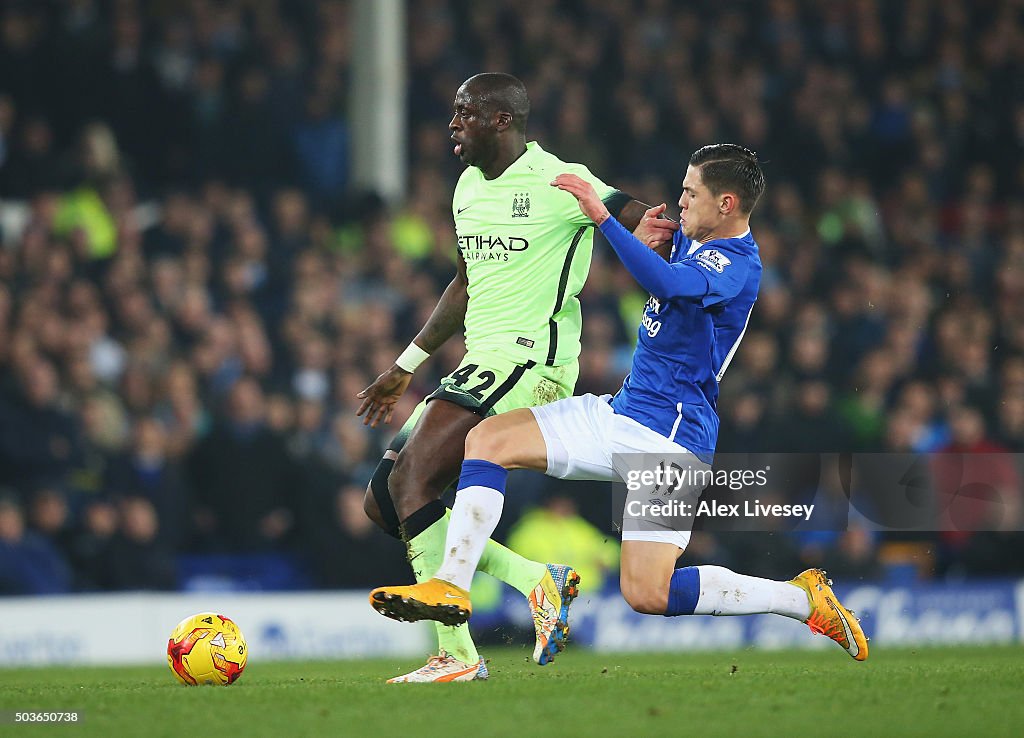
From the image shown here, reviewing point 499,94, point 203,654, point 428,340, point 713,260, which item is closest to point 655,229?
point 713,260

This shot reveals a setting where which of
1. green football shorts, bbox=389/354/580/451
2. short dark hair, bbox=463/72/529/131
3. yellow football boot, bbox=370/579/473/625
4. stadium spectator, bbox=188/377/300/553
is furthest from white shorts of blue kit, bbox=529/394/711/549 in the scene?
stadium spectator, bbox=188/377/300/553

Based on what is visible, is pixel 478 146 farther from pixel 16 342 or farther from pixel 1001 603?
pixel 1001 603

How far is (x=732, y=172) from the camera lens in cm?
653

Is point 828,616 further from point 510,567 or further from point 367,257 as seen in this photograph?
point 367,257

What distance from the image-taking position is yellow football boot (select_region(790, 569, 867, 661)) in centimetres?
660

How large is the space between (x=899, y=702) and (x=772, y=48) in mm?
12750

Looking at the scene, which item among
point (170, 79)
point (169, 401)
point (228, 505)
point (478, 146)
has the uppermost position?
point (170, 79)

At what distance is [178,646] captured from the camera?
6570mm

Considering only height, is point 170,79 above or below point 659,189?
above

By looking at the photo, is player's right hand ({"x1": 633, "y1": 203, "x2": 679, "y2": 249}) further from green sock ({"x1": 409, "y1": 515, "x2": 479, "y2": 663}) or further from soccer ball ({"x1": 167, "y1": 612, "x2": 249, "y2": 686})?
soccer ball ({"x1": 167, "y1": 612, "x2": 249, "y2": 686})

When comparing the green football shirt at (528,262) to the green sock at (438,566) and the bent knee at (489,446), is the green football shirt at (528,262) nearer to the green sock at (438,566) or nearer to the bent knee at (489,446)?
the bent knee at (489,446)

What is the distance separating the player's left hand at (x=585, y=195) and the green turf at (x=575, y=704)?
1804 mm

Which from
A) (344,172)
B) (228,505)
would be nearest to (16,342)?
(228,505)

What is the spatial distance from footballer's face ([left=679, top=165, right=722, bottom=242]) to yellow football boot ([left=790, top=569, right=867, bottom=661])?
1.49 m
